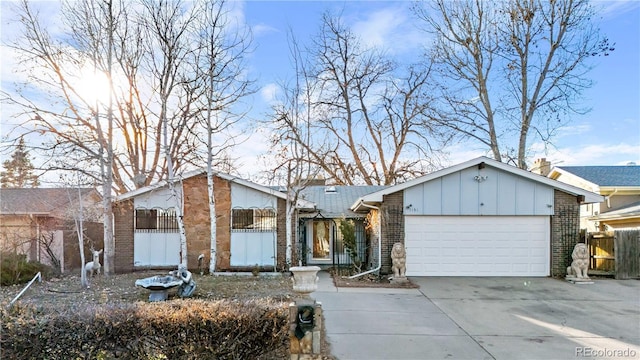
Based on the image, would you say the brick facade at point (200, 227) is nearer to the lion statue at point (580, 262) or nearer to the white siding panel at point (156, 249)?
the white siding panel at point (156, 249)

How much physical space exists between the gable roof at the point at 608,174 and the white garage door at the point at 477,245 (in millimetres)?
9457

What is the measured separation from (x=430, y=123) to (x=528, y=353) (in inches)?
808

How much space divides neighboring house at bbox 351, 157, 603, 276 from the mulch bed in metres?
0.54

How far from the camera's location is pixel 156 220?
14961 millimetres

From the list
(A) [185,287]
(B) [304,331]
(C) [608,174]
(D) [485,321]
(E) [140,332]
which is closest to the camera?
(E) [140,332]

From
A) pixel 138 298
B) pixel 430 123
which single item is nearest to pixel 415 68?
pixel 430 123

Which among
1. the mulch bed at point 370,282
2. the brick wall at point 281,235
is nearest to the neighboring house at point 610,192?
the mulch bed at point 370,282

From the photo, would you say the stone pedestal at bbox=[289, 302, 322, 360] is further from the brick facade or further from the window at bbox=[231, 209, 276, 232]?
the window at bbox=[231, 209, 276, 232]

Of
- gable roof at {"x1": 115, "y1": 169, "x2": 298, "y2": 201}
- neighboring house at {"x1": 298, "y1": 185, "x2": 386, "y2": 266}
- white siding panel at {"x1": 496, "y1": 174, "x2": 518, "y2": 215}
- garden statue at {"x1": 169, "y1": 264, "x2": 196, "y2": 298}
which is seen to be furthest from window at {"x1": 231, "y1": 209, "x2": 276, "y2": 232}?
white siding panel at {"x1": 496, "y1": 174, "x2": 518, "y2": 215}

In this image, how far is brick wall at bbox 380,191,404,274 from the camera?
43.5 ft

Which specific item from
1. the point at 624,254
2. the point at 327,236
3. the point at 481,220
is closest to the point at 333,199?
the point at 327,236

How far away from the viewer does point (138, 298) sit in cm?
938

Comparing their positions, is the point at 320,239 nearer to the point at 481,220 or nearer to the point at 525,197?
the point at 481,220

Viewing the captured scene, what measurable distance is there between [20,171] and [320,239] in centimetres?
1357
